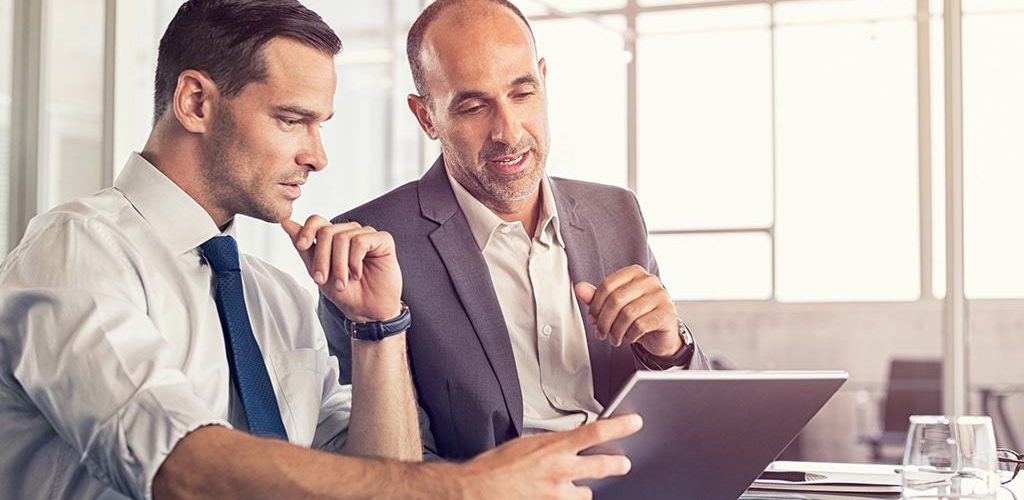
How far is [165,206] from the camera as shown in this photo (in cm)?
162

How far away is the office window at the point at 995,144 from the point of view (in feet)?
26.7

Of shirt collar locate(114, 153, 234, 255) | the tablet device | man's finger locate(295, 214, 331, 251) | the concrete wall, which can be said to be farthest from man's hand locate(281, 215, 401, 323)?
the concrete wall

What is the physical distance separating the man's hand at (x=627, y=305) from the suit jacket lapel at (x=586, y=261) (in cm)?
29

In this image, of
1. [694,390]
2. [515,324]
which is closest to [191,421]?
[694,390]

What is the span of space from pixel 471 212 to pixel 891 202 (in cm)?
728

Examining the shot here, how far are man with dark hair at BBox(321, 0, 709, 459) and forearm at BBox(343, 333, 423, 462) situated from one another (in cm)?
20

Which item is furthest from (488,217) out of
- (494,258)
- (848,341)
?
(848,341)

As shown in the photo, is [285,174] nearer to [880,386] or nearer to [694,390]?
[694,390]

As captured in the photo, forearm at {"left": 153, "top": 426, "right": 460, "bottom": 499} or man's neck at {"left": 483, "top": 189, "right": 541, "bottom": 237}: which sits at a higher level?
man's neck at {"left": 483, "top": 189, "right": 541, "bottom": 237}

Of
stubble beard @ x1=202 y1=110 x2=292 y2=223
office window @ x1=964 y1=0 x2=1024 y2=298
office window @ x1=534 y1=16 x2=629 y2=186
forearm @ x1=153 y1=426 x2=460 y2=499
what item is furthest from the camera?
office window @ x1=534 y1=16 x2=629 y2=186

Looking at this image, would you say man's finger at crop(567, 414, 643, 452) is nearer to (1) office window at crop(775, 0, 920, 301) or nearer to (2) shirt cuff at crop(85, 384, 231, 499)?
(2) shirt cuff at crop(85, 384, 231, 499)

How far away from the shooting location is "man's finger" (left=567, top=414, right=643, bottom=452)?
1.24 metres

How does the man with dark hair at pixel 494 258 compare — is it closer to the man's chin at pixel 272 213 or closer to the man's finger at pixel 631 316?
the man's finger at pixel 631 316

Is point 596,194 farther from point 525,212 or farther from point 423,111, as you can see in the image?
point 423,111
